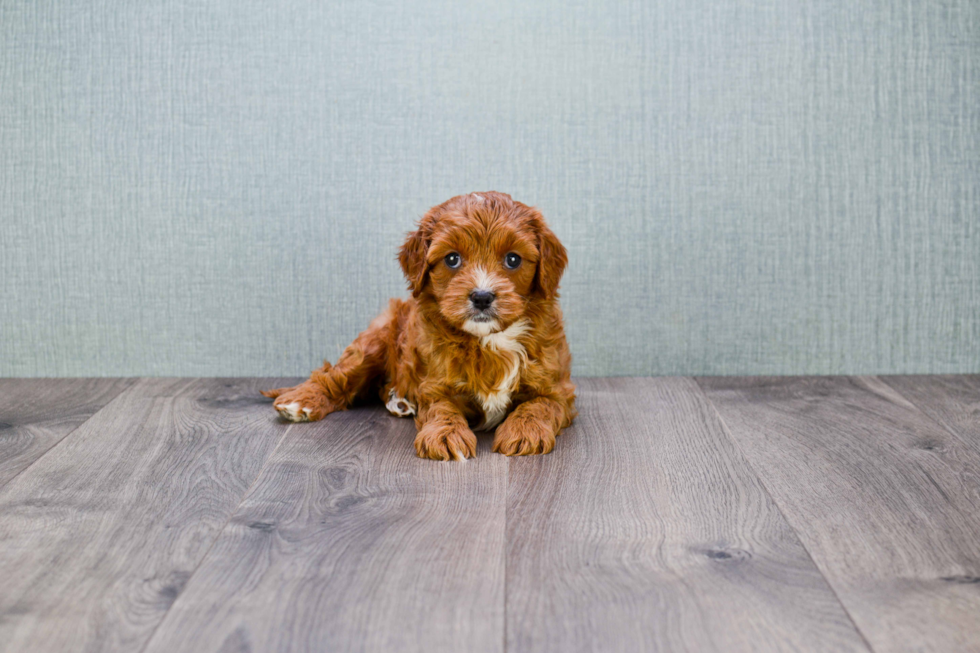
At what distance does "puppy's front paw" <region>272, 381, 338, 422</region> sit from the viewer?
271 cm

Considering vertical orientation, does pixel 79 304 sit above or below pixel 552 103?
below

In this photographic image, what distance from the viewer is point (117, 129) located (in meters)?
3.20

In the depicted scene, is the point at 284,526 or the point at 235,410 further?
the point at 235,410

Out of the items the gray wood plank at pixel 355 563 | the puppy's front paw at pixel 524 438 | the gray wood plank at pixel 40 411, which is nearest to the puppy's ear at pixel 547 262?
the puppy's front paw at pixel 524 438

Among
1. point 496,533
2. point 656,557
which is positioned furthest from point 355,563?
point 656,557

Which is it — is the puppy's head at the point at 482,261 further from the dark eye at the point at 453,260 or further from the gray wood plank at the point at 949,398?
the gray wood plank at the point at 949,398

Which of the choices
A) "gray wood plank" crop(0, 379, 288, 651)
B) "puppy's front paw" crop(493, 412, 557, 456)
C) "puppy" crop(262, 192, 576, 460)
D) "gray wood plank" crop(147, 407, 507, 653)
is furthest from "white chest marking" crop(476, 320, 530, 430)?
"gray wood plank" crop(0, 379, 288, 651)

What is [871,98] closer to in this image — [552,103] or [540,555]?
[552,103]

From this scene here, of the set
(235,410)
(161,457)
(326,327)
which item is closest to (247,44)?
(326,327)

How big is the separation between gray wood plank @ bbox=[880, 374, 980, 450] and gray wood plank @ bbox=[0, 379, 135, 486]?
2.62 m

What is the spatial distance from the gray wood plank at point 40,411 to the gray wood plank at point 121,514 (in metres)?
0.05

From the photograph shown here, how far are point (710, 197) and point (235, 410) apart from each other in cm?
185

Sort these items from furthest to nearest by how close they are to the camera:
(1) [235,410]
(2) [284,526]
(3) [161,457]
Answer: (1) [235,410] → (3) [161,457] → (2) [284,526]

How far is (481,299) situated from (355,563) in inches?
33.1
